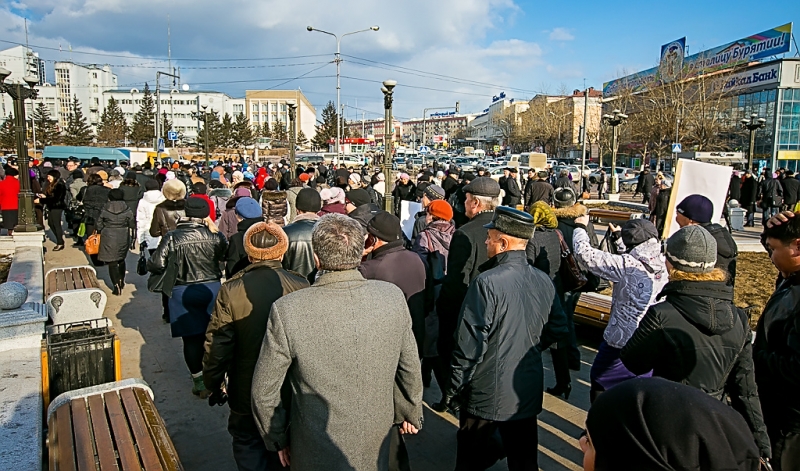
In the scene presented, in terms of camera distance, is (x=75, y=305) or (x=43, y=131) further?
(x=43, y=131)

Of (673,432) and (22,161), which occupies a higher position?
(22,161)

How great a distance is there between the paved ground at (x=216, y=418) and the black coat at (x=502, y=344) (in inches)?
40.3

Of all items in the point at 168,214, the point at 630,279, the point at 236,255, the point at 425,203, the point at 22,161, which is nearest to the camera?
the point at 630,279

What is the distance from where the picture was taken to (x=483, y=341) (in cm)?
310

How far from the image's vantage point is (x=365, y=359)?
2.45 meters

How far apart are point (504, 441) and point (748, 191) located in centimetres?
1752

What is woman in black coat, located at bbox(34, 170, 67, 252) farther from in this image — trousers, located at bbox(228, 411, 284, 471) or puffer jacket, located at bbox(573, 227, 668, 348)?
puffer jacket, located at bbox(573, 227, 668, 348)

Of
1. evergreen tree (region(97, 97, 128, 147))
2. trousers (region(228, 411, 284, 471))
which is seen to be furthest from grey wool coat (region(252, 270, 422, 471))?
evergreen tree (region(97, 97, 128, 147))

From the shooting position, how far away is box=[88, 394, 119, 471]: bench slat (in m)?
2.99

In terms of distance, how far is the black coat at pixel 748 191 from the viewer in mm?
16984

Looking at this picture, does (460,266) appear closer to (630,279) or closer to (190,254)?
(630,279)

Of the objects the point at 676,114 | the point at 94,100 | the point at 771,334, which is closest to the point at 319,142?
the point at 94,100

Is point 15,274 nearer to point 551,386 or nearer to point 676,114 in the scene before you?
point 551,386

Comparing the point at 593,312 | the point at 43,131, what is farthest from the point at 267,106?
the point at 593,312
